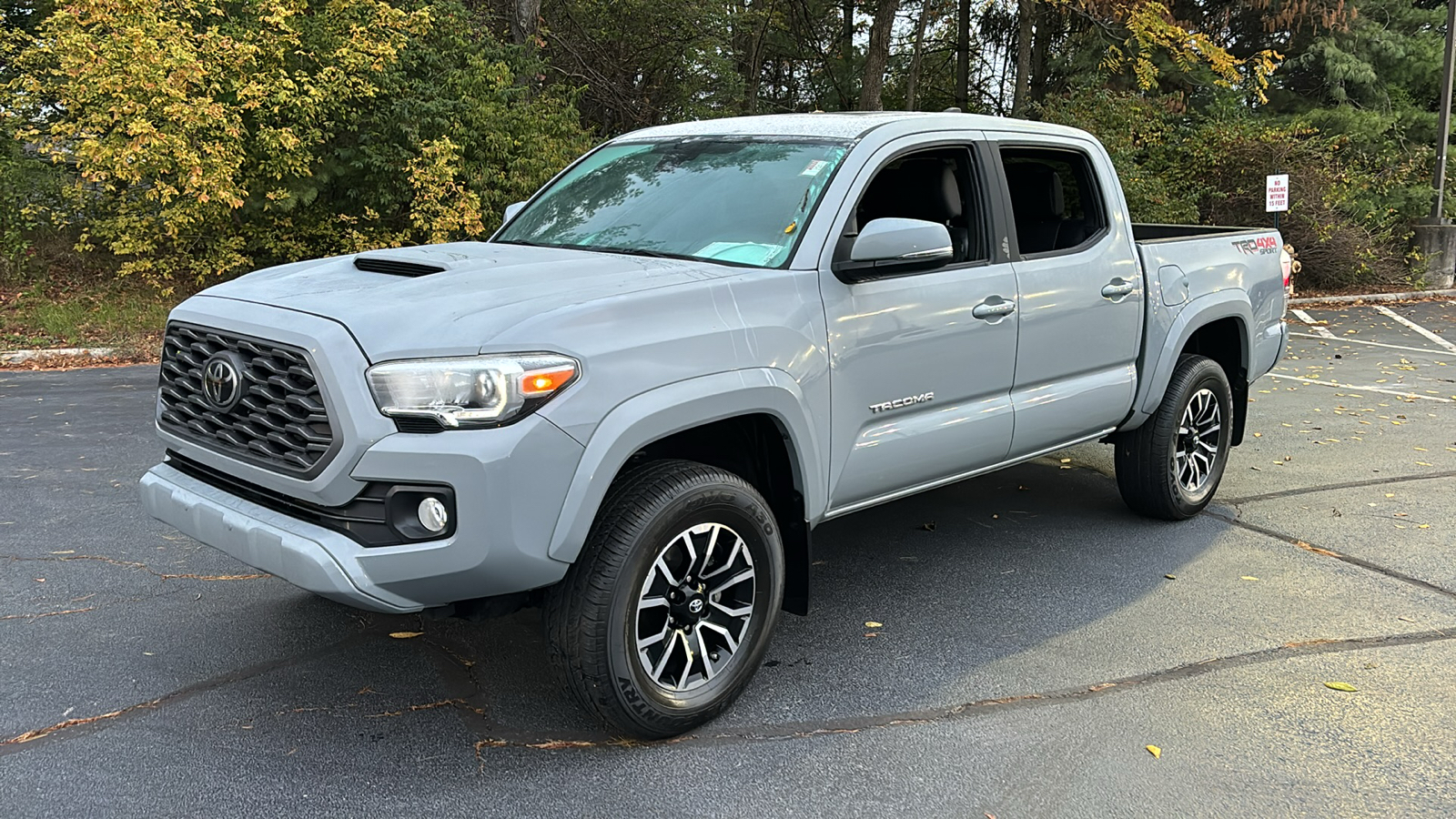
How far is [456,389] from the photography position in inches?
117

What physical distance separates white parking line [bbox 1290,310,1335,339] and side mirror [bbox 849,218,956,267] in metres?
11.8

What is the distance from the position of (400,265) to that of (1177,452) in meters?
3.93

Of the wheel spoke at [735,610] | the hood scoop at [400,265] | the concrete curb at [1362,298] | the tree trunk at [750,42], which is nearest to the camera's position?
the wheel spoke at [735,610]

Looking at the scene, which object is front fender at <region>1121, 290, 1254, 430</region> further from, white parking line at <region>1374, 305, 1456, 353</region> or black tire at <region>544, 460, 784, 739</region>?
white parking line at <region>1374, 305, 1456, 353</region>

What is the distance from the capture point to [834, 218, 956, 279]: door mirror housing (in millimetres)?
3717

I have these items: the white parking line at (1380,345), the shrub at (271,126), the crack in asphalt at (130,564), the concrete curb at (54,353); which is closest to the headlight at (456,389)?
the crack in asphalt at (130,564)

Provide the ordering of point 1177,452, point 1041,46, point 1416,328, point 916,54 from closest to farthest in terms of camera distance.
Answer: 1. point 1177,452
2. point 1416,328
3. point 916,54
4. point 1041,46

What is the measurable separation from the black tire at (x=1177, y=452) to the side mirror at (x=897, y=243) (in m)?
2.24

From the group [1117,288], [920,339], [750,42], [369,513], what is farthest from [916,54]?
[369,513]

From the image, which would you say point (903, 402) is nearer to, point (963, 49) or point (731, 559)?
point (731, 559)

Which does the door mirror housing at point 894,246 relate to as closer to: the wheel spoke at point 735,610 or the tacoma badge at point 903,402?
the tacoma badge at point 903,402

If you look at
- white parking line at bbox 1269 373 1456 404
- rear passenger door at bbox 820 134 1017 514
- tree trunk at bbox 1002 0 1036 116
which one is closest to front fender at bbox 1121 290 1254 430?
rear passenger door at bbox 820 134 1017 514

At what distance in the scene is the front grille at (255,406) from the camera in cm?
306

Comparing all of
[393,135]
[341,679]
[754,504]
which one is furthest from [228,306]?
[393,135]
